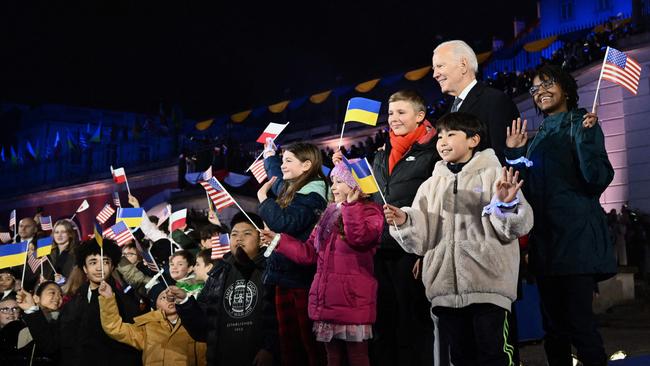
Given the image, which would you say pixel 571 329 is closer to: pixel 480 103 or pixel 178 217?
pixel 480 103

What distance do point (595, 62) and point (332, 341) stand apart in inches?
545

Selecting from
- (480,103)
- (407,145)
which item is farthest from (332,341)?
(480,103)

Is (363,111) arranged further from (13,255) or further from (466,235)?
(13,255)

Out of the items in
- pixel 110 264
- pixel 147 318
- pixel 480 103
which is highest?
pixel 480 103

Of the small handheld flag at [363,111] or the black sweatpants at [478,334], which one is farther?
the small handheld flag at [363,111]

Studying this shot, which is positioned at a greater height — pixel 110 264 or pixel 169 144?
pixel 169 144

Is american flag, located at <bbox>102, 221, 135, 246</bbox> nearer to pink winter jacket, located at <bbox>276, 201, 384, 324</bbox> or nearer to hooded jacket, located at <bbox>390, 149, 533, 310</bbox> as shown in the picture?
pink winter jacket, located at <bbox>276, 201, 384, 324</bbox>

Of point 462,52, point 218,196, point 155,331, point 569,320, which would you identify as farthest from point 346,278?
point 218,196

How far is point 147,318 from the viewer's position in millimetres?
6160

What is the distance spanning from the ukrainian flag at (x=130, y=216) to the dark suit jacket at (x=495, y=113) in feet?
18.5

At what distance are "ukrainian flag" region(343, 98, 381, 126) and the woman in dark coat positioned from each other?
A: 6.02ft

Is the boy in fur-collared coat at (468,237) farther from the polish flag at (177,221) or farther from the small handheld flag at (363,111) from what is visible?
the polish flag at (177,221)

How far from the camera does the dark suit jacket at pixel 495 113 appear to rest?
174 inches

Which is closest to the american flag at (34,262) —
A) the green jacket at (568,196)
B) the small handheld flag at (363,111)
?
the small handheld flag at (363,111)
